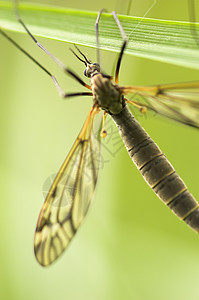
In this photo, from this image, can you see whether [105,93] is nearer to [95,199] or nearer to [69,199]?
[69,199]

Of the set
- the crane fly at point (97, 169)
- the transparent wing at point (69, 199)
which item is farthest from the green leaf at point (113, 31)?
the transparent wing at point (69, 199)

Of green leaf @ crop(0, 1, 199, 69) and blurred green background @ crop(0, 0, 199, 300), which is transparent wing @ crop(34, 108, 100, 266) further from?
blurred green background @ crop(0, 0, 199, 300)

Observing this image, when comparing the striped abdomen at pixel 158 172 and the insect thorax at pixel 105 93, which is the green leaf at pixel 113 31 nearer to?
the insect thorax at pixel 105 93

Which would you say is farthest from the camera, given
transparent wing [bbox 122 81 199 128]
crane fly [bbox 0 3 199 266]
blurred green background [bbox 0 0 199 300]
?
blurred green background [bbox 0 0 199 300]

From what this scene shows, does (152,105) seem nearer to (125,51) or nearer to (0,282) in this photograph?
(125,51)

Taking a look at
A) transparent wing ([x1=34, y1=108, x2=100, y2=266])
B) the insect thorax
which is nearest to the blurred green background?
the insect thorax

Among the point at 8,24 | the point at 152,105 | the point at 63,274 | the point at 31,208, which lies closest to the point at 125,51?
the point at 152,105

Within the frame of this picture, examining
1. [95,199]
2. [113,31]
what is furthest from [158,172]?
[95,199]
